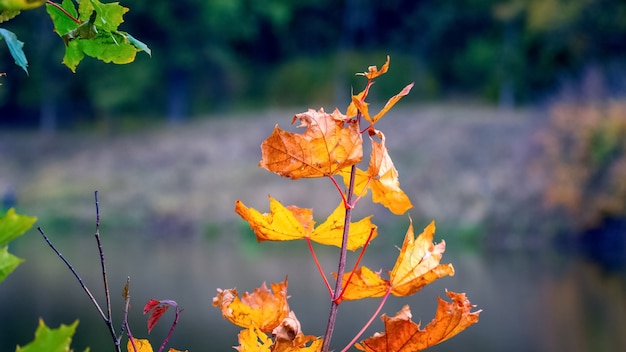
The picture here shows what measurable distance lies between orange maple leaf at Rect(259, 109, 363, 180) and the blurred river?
550cm

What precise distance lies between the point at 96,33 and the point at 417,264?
0.96 feet

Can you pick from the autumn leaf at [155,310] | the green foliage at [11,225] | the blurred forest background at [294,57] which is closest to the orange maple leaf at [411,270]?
the autumn leaf at [155,310]

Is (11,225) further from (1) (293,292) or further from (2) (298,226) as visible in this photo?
(1) (293,292)

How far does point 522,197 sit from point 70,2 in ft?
46.2

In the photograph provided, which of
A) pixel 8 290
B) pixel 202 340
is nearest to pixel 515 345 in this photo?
pixel 202 340

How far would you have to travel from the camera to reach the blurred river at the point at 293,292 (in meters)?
7.70

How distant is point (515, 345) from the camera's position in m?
7.59

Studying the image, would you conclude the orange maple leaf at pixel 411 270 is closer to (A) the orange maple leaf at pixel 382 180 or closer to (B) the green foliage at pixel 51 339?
(A) the orange maple leaf at pixel 382 180

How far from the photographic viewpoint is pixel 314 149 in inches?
22.3

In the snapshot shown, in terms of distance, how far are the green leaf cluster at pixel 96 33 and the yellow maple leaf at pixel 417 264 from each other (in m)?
0.25

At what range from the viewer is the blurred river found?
7.70m

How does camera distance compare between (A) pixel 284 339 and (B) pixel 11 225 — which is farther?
(A) pixel 284 339

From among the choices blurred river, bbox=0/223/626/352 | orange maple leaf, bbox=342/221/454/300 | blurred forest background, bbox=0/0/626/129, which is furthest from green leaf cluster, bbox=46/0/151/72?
blurred forest background, bbox=0/0/626/129

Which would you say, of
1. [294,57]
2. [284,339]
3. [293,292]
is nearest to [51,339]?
[284,339]
